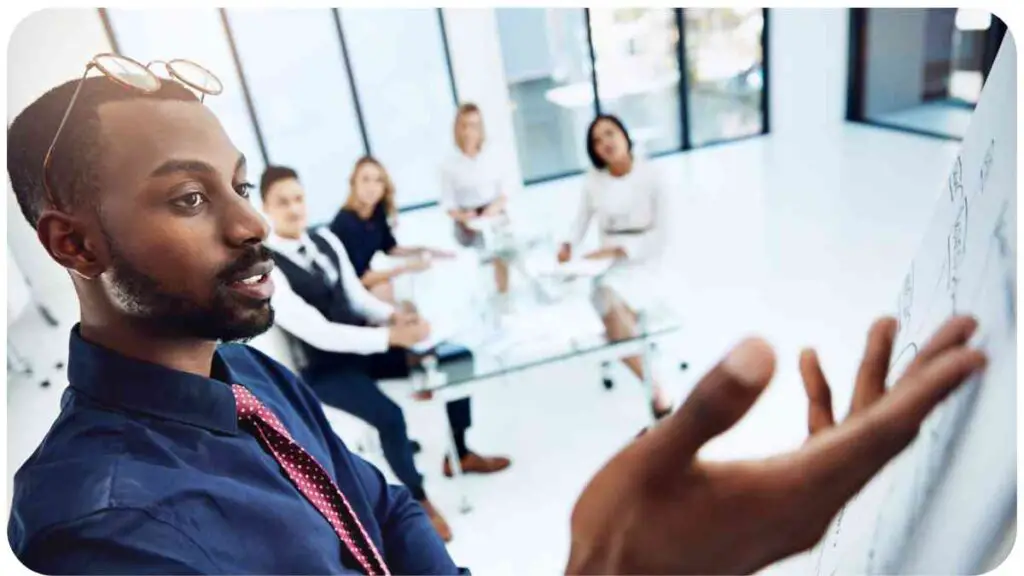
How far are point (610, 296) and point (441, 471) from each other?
0.56 metres

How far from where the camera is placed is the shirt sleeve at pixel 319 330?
2.77ft

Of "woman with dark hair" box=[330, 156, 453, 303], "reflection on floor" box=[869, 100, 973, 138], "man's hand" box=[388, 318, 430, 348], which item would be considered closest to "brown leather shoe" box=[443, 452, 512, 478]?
"man's hand" box=[388, 318, 430, 348]

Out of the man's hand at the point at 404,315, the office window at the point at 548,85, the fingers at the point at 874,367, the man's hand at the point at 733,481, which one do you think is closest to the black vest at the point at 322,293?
the man's hand at the point at 404,315

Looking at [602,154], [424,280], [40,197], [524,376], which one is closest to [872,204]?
[602,154]

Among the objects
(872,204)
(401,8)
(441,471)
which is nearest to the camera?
(401,8)

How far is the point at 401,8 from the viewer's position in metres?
0.70

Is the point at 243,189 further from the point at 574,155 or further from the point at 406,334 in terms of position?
the point at 574,155

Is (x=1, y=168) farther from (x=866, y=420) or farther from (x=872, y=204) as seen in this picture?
(x=872, y=204)

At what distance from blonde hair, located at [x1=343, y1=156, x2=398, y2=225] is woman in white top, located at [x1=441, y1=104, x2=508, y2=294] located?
0.51m

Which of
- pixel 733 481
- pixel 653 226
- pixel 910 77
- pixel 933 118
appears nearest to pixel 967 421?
pixel 733 481

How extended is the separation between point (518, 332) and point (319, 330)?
58 cm

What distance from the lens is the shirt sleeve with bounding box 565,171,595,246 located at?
5.37ft

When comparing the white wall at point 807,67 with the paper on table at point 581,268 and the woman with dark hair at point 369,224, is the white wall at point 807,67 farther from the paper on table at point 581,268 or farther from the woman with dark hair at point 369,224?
the woman with dark hair at point 369,224

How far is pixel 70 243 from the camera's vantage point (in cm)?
48
